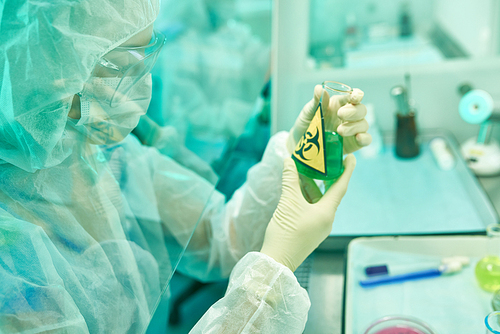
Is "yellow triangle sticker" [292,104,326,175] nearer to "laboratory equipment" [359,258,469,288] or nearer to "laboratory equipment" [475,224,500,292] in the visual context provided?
"laboratory equipment" [359,258,469,288]

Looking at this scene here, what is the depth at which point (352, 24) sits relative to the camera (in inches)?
77.0

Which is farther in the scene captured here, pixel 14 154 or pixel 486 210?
pixel 486 210

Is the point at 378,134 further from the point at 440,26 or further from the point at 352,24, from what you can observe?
the point at 440,26

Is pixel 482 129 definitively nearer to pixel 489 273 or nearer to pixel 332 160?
pixel 489 273

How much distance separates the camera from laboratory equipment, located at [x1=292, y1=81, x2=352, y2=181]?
0.65 metres

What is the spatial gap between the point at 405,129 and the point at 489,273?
2.25 ft

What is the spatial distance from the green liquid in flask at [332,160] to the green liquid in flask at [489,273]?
42 centimetres

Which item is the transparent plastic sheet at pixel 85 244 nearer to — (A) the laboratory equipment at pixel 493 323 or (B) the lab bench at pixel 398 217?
(B) the lab bench at pixel 398 217

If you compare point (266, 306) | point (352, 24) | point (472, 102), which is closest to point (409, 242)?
point (266, 306)

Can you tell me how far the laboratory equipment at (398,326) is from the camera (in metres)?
0.69

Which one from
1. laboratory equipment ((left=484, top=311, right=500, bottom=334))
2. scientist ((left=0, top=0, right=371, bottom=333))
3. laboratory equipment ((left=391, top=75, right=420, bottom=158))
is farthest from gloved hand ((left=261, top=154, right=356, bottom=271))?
laboratory equipment ((left=391, top=75, right=420, bottom=158))

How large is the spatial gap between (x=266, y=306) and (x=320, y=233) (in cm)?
19

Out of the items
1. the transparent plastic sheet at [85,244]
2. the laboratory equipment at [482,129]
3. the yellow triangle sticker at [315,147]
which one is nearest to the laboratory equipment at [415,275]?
the yellow triangle sticker at [315,147]

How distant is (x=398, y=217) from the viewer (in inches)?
42.1
